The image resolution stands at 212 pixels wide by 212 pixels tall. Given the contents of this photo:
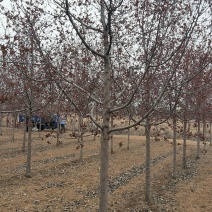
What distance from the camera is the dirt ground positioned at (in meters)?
8.08

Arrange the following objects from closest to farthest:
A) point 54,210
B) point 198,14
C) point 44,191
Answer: point 198,14, point 54,210, point 44,191

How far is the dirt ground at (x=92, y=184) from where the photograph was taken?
8078 mm

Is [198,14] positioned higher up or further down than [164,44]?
higher up

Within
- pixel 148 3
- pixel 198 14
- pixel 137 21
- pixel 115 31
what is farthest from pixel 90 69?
pixel 198 14

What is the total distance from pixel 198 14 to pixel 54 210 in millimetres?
6029

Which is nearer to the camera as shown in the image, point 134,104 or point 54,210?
point 134,104

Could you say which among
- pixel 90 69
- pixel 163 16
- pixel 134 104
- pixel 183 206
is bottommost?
pixel 183 206

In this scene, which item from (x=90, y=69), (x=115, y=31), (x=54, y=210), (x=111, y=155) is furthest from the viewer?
(x=111, y=155)

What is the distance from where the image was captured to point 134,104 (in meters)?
6.77

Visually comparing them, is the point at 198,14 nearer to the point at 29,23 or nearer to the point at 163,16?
the point at 163,16

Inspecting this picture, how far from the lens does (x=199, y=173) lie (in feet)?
42.0

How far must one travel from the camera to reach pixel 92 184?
10.1 meters

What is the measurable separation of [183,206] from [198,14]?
605 centimetres

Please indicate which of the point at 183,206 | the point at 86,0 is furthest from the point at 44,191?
the point at 86,0
